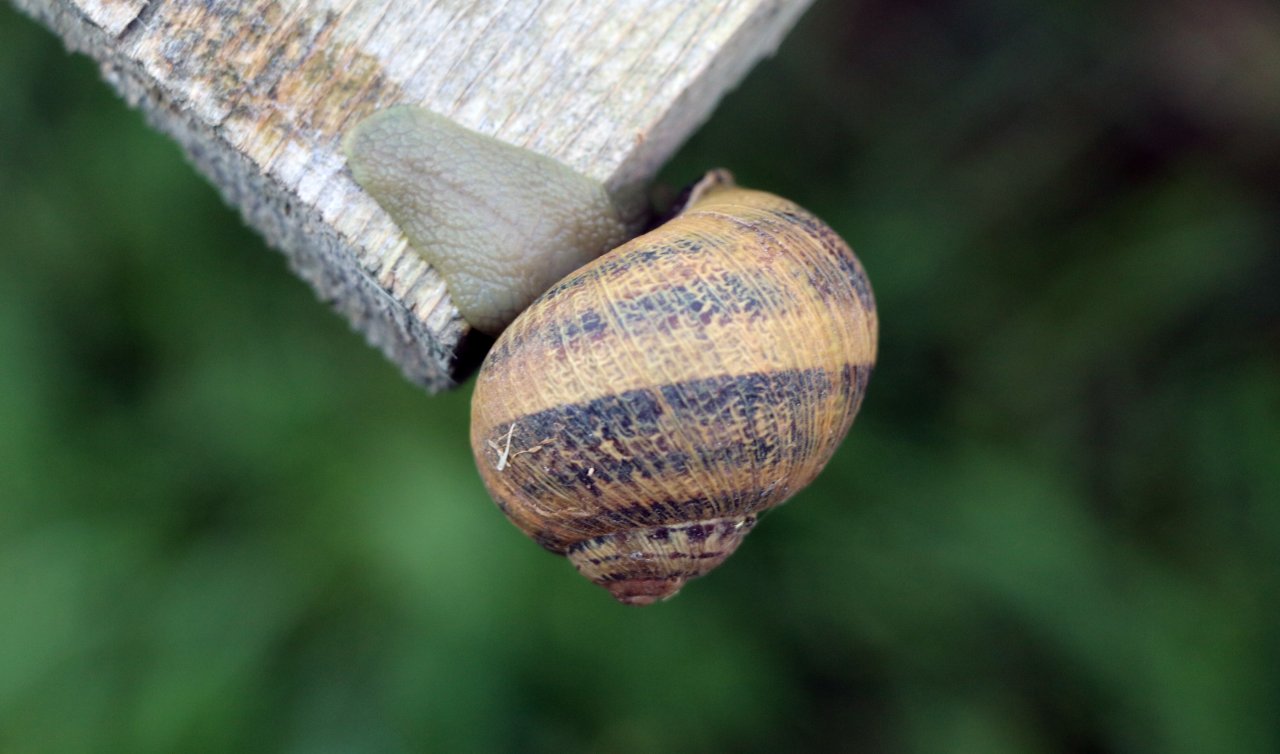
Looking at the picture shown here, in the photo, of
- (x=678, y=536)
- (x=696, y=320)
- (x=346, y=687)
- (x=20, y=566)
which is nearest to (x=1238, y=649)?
(x=678, y=536)

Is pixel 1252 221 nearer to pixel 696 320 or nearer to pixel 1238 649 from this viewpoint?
pixel 1238 649

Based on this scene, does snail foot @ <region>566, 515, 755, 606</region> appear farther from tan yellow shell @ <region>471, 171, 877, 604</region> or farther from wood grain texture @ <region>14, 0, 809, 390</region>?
wood grain texture @ <region>14, 0, 809, 390</region>

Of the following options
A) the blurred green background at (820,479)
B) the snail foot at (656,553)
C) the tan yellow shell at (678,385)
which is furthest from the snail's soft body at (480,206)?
the blurred green background at (820,479)

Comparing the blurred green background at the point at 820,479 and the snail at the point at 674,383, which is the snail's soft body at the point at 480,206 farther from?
the blurred green background at the point at 820,479

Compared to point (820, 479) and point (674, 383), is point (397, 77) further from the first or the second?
point (820, 479)

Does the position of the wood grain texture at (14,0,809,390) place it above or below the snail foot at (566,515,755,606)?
above

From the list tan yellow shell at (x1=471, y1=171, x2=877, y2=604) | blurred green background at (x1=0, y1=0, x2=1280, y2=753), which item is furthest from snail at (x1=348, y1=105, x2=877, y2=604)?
blurred green background at (x1=0, y1=0, x2=1280, y2=753)

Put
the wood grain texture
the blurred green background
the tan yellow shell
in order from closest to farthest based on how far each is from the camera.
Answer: the tan yellow shell → the wood grain texture → the blurred green background
